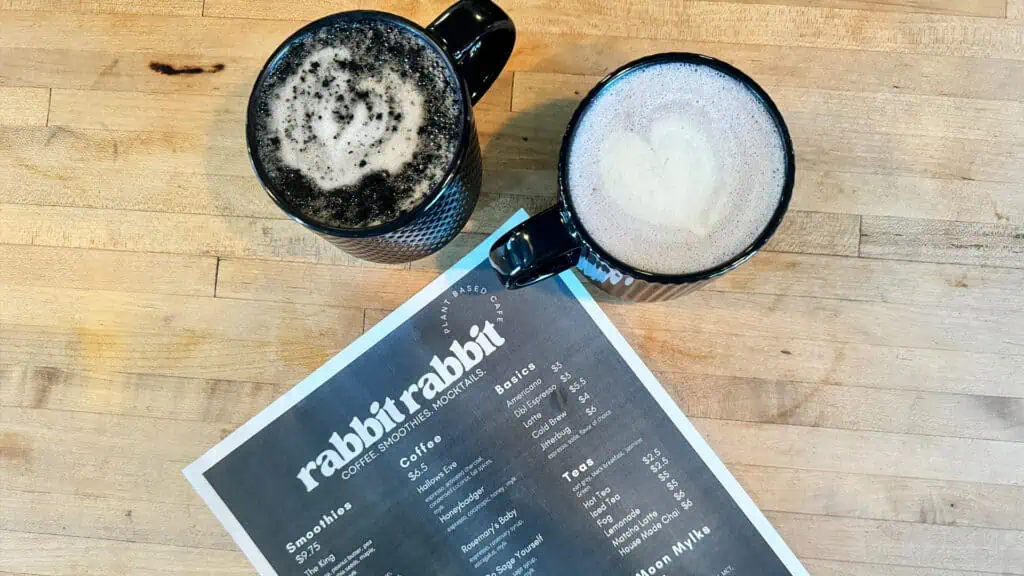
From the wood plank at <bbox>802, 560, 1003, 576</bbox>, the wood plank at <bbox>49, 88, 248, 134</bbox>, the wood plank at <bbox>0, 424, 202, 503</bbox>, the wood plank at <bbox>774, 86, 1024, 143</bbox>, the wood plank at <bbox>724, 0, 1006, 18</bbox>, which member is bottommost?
the wood plank at <bbox>0, 424, 202, 503</bbox>

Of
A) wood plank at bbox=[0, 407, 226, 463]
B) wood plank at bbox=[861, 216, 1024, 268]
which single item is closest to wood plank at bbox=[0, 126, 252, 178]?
wood plank at bbox=[0, 407, 226, 463]

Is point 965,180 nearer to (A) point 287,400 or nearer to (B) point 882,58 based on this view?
(B) point 882,58

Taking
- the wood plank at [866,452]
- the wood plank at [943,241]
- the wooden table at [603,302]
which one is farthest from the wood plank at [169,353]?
the wood plank at [943,241]

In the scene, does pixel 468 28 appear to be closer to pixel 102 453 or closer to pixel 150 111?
pixel 150 111

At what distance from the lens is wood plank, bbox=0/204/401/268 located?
24.3 inches

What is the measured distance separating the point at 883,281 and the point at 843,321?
0.05 metres

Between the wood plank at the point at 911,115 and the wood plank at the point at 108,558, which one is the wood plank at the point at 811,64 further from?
the wood plank at the point at 108,558

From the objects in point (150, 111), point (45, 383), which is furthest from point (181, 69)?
point (45, 383)

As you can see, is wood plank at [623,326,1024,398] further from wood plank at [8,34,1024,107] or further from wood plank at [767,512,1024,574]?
wood plank at [8,34,1024,107]

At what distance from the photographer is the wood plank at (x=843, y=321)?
60cm

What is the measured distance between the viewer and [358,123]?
1.52 feet

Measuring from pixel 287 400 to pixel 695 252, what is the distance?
35 cm

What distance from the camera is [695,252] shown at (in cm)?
46

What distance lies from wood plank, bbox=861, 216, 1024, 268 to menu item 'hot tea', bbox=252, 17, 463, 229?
370mm
